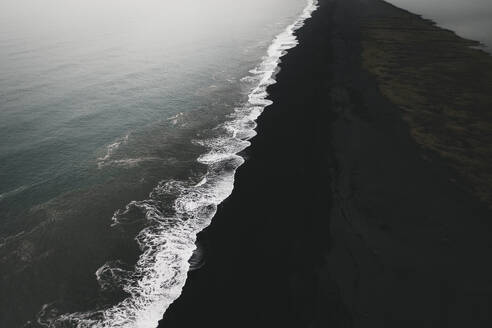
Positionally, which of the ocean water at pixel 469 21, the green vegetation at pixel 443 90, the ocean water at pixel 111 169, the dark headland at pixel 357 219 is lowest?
the ocean water at pixel 111 169

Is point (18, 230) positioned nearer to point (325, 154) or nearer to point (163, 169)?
point (163, 169)

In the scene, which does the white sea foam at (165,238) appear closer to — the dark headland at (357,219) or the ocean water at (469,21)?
the dark headland at (357,219)

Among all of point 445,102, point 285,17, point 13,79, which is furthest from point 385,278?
point 285,17

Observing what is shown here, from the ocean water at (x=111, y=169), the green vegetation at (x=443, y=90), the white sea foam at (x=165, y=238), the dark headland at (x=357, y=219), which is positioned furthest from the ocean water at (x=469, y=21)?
the white sea foam at (x=165, y=238)

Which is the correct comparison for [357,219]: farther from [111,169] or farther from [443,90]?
[443,90]

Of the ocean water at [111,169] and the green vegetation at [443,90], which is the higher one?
the green vegetation at [443,90]

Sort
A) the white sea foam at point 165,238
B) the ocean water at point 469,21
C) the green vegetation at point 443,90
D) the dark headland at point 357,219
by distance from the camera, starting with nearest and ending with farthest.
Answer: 1. the dark headland at point 357,219
2. the white sea foam at point 165,238
3. the green vegetation at point 443,90
4. the ocean water at point 469,21
